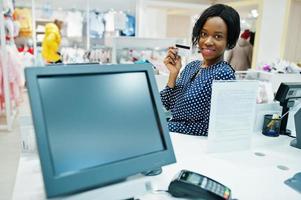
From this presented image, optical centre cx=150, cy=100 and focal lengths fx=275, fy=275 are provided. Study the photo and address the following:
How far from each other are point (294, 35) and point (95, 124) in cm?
616

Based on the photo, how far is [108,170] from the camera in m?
0.75

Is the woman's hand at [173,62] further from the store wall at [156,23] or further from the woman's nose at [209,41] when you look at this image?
the store wall at [156,23]

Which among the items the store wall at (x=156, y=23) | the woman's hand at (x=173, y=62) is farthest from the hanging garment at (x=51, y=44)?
the woman's hand at (x=173, y=62)

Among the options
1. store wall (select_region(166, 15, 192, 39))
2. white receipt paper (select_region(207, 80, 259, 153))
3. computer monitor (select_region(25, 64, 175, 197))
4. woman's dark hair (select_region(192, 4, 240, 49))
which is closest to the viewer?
computer monitor (select_region(25, 64, 175, 197))

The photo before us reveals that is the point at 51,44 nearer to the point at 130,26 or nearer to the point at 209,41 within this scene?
the point at 130,26

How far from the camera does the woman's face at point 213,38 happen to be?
1311 mm

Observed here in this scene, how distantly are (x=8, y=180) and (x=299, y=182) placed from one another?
7.72ft

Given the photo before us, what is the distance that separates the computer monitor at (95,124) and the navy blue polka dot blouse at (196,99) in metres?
0.52

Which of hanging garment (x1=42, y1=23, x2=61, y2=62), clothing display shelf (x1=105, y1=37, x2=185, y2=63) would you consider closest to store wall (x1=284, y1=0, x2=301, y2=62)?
clothing display shelf (x1=105, y1=37, x2=185, y2=63)

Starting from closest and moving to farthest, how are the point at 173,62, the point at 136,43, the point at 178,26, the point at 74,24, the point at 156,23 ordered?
1. the point at 173,62
2. the point at 136,43
3. the point at 74,24
4. the point at 156,23
5. the point at 178,26

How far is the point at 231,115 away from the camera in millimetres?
1202

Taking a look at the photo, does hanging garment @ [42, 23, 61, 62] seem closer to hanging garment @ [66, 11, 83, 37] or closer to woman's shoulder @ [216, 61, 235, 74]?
hanging garment @ [66, 11, 83, 37]

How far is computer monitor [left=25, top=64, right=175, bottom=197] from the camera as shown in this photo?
0.69 meters

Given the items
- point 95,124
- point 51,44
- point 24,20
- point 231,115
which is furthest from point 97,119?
point 24,20
